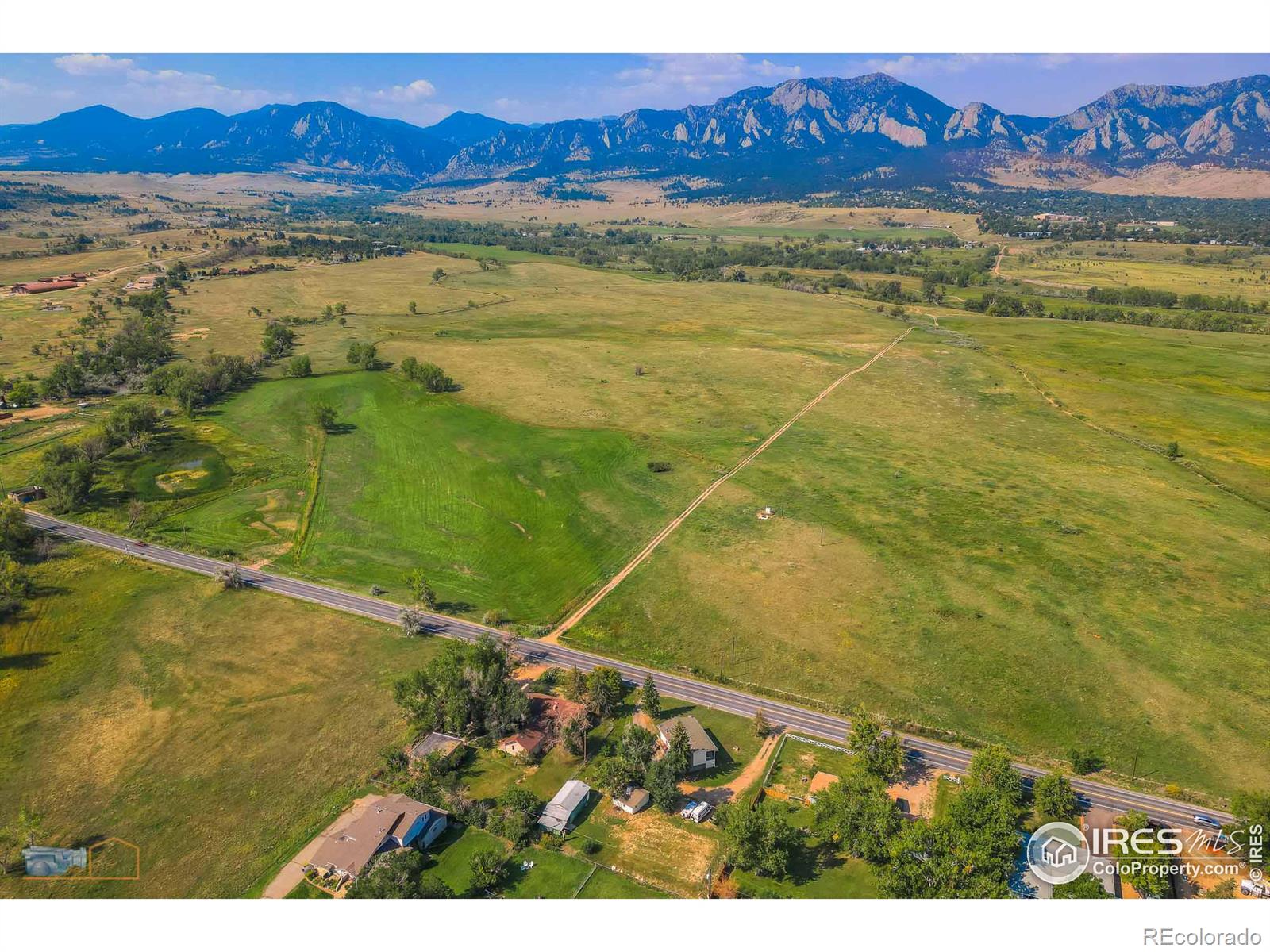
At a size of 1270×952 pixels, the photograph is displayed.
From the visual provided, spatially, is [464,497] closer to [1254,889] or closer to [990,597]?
[990,597]

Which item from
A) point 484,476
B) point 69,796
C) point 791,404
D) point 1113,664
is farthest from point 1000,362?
point 69,796

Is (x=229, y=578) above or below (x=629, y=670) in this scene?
above

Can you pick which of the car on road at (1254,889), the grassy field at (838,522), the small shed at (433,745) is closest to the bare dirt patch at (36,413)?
the grassy field at (838,522)

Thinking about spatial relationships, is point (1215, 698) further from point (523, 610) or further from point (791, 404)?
point (791, 404)

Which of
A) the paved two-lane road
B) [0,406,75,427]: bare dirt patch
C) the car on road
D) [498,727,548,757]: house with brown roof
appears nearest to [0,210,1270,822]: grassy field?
[498,727,548,757]: house with brown roof

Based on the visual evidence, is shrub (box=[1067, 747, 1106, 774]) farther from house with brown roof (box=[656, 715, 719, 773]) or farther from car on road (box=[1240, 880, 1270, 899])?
house with brown roof (box=[656, 715, 719, 773])

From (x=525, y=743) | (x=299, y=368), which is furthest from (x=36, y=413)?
(x=525, y=743)
